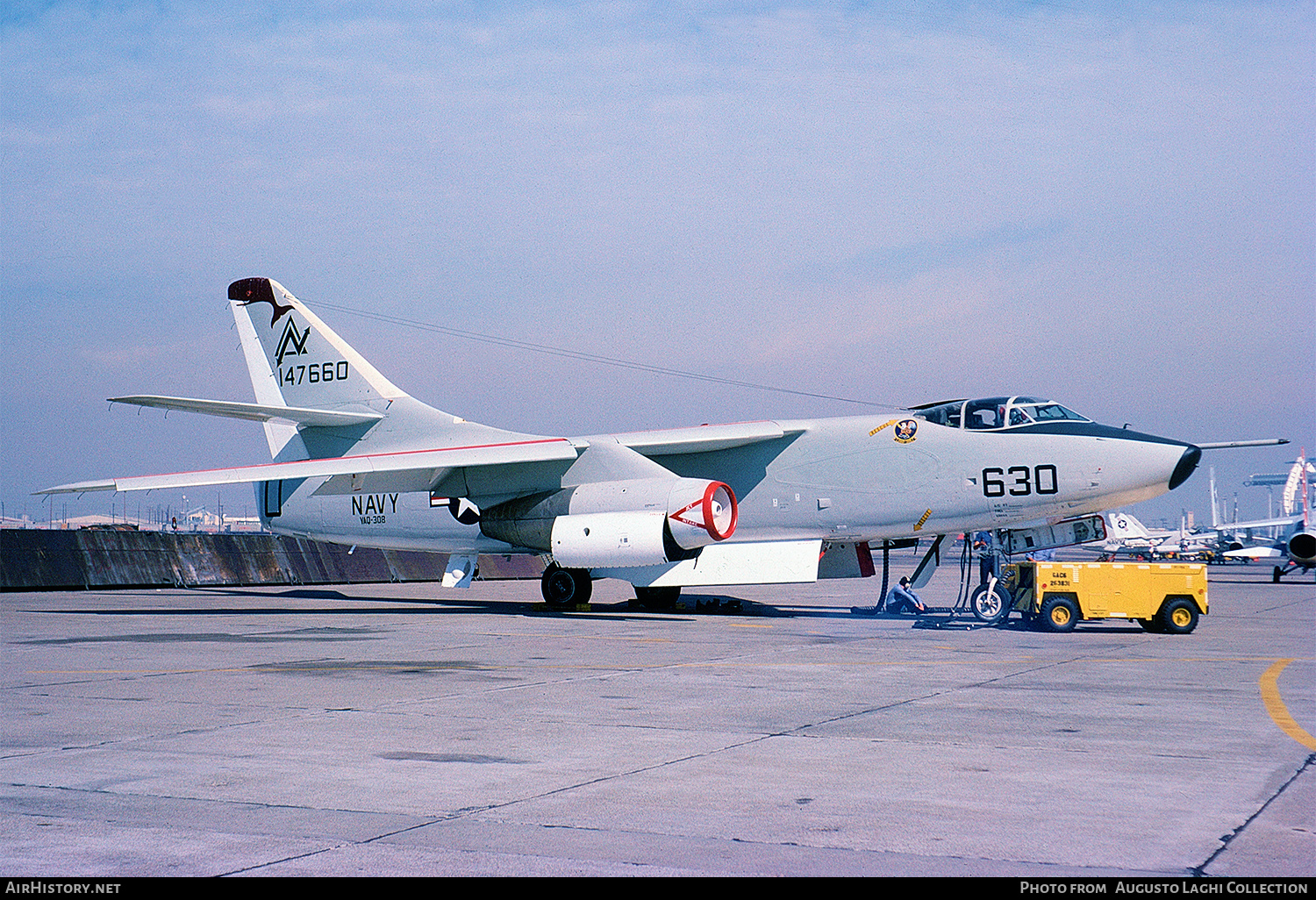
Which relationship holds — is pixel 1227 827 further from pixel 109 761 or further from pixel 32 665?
pixel 32 665

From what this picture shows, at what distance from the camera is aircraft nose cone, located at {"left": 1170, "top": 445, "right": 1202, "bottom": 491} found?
18438mm

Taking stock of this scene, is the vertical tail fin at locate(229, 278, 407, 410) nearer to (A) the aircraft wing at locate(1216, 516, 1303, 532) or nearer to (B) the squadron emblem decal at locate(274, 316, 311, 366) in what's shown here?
(B) the squadron emblem decal at locate(274, 316, 311, 366)

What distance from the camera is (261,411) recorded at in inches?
881

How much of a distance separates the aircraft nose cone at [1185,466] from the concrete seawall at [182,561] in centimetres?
1758

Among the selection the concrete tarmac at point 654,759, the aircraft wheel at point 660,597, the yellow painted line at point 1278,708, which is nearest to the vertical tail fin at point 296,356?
the aircraft wheel at point 660,597

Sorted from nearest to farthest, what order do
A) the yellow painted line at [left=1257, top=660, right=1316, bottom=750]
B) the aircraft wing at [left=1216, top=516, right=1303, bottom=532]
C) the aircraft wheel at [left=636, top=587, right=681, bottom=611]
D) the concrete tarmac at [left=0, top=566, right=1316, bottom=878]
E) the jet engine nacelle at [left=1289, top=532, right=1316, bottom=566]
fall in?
the concrete tarmac at [left=0, top=566, right=1316, bottom=878] → the yellow painted line at [left=1257, top=660, right=1316, bottom=750] → the aircraft wheel at [left=636, top=587, right=681, bottom=611] → the jet engine nacelle at [left=1289, top=532, right=1316, bottom=566] → the aircraft wing at [left=1216, top=516, right=1303, bottom=532]

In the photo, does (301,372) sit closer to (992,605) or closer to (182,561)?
(182,561)

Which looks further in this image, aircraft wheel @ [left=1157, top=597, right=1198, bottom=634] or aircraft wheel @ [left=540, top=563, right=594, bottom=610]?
aircraft wheel @ [left=540, top=563, right=594, bottom=610]

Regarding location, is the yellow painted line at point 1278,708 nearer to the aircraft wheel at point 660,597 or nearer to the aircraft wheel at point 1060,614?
the aircraft wheel at point 1060,614

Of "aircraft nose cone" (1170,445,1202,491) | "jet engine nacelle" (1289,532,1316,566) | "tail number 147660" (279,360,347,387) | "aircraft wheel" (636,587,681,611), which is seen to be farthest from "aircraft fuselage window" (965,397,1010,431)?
"jet engine nacelle" (1289,532,1316,566)

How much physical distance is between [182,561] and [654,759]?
29.4 m

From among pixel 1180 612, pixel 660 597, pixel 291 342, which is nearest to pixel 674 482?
pixel 660 597

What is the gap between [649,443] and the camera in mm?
21594

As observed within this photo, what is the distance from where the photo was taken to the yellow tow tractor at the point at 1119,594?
1698cm
